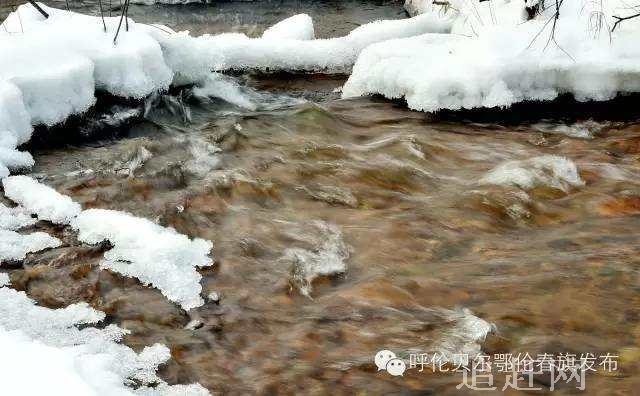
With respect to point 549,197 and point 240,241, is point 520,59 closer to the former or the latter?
point 549,197

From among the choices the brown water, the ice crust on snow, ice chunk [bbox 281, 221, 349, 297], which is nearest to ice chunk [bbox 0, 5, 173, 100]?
the ice crust on snow

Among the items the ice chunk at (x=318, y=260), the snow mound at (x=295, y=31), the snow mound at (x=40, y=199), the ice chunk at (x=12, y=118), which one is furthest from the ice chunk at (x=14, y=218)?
the snow mound at (x=295, y=31)

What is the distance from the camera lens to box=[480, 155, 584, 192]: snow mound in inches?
166

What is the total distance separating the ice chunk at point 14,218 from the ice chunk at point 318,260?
4.87 feet

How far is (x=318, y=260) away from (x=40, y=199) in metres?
1.77

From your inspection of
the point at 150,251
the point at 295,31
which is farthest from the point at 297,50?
the point at 150,251

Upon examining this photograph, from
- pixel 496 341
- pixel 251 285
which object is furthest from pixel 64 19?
pixel 496 341

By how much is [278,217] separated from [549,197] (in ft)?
5.81

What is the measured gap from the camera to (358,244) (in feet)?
11.5

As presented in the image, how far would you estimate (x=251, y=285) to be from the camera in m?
3.12

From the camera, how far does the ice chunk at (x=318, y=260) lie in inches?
125

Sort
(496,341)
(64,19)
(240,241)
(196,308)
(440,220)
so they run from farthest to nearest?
(64,19) < (440,220) < (240,241) < (196,308) < (496,341)

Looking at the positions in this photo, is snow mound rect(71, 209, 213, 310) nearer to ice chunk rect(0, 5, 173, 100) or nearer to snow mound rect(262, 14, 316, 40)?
ice chunk rect(0, 5, 173, 100)

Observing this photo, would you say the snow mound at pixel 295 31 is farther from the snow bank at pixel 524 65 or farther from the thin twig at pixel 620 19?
the thin twig at pixel 620 19
